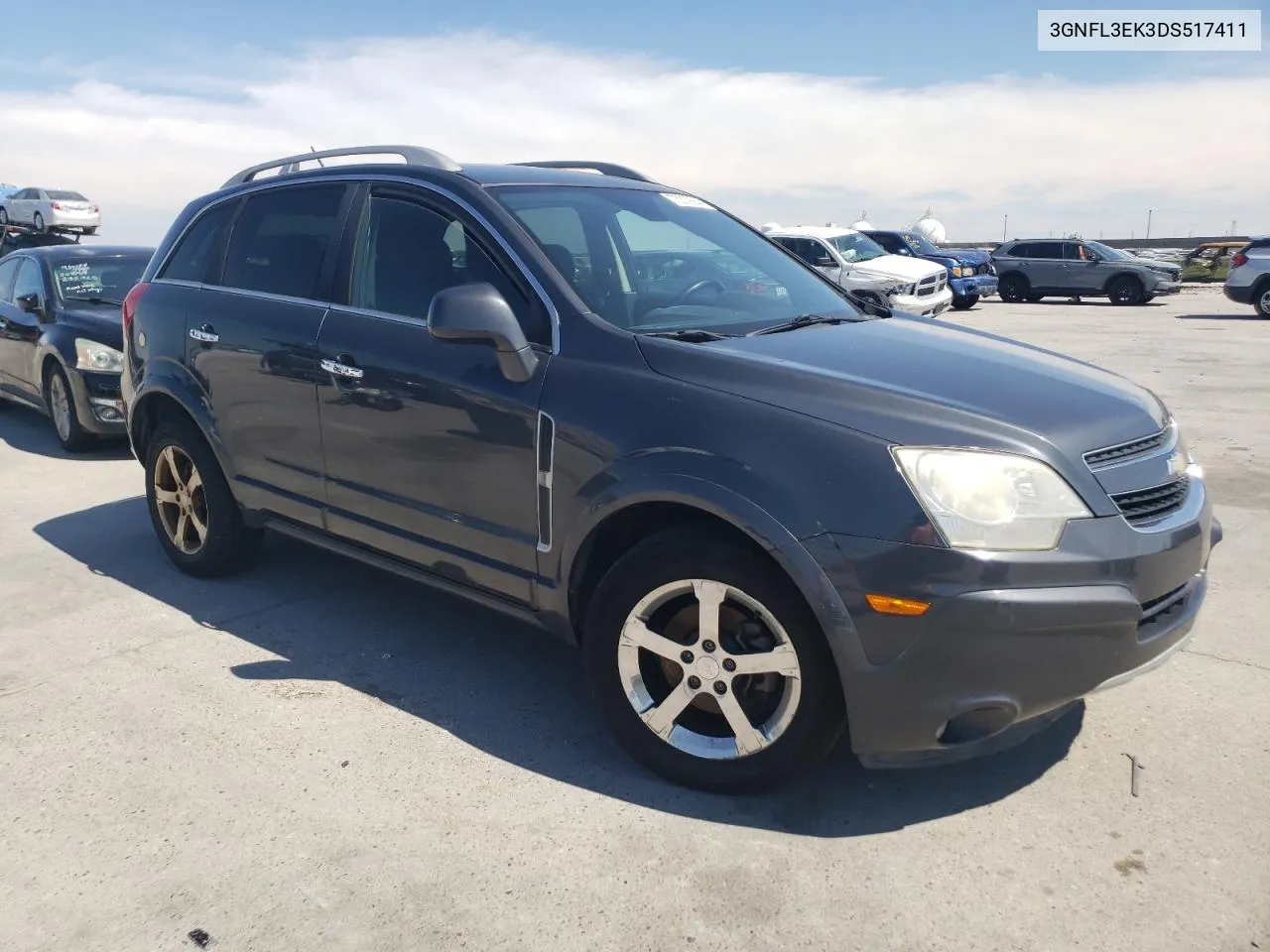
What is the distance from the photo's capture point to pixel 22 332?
870cm

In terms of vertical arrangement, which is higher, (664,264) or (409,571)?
(664,264)

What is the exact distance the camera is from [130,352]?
516cm

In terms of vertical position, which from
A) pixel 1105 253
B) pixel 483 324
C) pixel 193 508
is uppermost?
pixel 483 324

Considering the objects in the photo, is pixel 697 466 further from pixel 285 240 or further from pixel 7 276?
pixel 7 276

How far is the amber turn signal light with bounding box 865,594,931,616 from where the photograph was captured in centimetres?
264

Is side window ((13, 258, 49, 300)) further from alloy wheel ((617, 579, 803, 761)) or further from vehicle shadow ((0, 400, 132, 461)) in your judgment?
alloy wheel ((617, 579, 803, 761))

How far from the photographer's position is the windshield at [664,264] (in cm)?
357

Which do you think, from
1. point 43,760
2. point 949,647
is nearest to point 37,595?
point 43,760

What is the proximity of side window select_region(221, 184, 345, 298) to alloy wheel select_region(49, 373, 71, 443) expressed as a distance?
419 centimetres

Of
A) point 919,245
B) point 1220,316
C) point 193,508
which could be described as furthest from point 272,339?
point 919,245

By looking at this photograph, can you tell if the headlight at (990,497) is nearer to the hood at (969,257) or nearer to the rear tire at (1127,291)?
the hood at (969,257)

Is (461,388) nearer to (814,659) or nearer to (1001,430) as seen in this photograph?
(814,659)

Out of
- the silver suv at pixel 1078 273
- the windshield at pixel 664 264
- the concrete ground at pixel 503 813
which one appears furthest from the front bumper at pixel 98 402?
the silver suv at pixel 1078 273

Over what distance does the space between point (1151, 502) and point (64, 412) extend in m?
7.86
